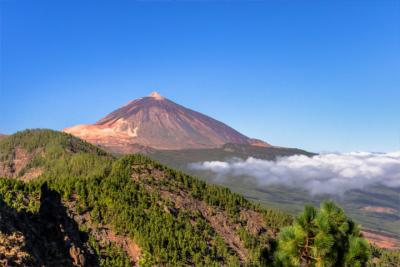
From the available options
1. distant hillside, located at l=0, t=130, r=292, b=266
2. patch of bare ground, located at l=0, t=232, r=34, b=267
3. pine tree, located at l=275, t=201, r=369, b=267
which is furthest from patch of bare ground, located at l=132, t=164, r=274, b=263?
pine tree, located at l=275, t=201, r=369, b=267

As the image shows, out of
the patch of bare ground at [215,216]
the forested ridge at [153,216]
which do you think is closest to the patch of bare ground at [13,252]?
the forested ridge at [153,216]

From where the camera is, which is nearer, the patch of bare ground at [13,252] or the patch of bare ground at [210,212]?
the patch of bare ground at [13,252]

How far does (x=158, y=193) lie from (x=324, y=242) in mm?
110624

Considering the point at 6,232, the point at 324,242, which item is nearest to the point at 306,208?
the point at 324,242

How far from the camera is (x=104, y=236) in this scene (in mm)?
103438

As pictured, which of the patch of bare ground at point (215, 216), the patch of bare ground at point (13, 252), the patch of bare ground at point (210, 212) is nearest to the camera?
the patch of bare ground at point (13, 252)

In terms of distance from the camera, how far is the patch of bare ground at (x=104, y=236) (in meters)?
102

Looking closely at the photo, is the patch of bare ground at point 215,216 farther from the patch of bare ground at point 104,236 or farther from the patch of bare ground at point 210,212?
the patch of bare ground at point 104,236

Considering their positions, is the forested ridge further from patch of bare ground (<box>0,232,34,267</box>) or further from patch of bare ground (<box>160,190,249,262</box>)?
patch of bare ground (<box>0,232,34,267</box>)

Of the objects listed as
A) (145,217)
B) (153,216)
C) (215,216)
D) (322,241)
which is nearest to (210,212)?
(215,216)

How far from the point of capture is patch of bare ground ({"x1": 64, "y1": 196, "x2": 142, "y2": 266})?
334ft

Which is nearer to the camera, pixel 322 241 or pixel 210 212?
pixel 322 241

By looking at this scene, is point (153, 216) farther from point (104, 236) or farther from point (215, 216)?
point (215, 216)

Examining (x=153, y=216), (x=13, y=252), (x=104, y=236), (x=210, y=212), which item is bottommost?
(x=104, y=236)
